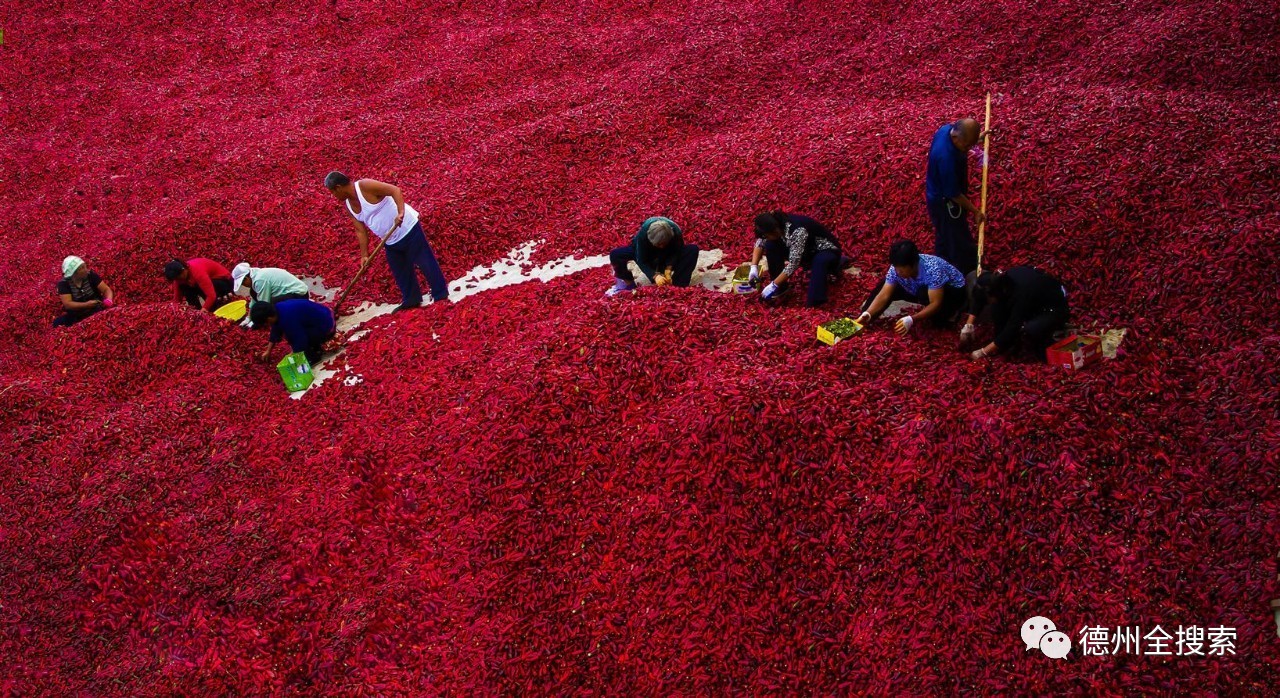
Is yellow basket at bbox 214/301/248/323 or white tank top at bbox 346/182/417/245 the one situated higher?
white tank top at bbox 346/182/417/245

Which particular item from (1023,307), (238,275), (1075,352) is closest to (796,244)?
(1023,307)

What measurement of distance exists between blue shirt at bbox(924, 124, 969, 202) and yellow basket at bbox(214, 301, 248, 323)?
7.91m

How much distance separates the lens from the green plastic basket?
773 centimetres

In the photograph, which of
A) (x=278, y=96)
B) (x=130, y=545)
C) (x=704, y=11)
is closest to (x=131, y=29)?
(x=278, y=96)

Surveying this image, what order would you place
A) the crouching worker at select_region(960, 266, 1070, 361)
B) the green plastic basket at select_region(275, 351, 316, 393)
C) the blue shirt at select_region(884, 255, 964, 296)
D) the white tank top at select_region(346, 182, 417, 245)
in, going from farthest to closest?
the white tank top at select_region(346, 182, 417, 245) → the green plastic basket at select_region(275, 351, 316, 393) → the blue shirt at select_region(884, 255, 964, 296) → the crouching worker at select_region(960, 266, 1070, 361)

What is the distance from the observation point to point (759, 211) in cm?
884

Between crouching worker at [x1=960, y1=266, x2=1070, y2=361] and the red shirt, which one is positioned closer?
crouching worker at [x1=960, y1=266, x2=1070, y2=361]

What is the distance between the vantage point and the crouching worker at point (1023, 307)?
19.2ft

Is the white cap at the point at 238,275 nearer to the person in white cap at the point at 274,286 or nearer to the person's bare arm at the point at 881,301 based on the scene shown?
the person in white cap at the point at 274,286

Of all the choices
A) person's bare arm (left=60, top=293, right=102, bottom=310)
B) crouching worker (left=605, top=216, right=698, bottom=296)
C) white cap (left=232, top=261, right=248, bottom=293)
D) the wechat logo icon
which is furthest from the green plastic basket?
the wechat logo icon

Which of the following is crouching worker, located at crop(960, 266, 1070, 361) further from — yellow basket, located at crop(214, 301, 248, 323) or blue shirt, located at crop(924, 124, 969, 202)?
yellow basket, located at crop(214, 301, 248, 323)

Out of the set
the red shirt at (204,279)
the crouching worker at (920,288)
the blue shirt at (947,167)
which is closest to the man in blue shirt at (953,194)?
the blue shirt at (947,167)

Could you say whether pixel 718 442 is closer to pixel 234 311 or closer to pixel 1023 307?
pixel 1023 307

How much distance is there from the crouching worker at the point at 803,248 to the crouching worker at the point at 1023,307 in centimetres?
153
